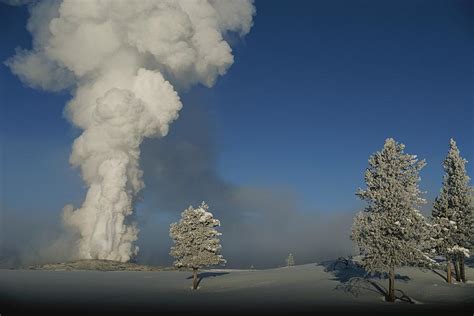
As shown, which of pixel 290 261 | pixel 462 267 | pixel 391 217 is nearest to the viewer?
pixel 391 217

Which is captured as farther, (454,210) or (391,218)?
(454,210)

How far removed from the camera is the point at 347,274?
53.2 m

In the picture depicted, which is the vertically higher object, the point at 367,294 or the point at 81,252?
the point at 81,252

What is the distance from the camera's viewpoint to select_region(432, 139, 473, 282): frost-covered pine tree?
45.6 m

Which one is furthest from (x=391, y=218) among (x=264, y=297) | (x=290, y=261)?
(x=290, y=261)

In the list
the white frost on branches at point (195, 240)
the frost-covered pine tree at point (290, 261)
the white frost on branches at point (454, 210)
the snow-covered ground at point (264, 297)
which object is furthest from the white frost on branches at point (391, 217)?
the frost-covered pine tree at point (290, 261)

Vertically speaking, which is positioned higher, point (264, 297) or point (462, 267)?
point (462, 267)

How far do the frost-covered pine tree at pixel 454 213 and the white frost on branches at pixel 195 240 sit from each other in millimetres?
22848

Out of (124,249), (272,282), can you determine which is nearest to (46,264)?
(124,249)

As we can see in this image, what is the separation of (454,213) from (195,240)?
26.9 m

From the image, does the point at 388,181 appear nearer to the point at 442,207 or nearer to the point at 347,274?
the point at 442,207

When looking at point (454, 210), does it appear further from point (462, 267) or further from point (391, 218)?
point (391, 218)

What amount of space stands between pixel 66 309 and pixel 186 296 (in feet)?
44.7

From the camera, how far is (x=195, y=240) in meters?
49.7
